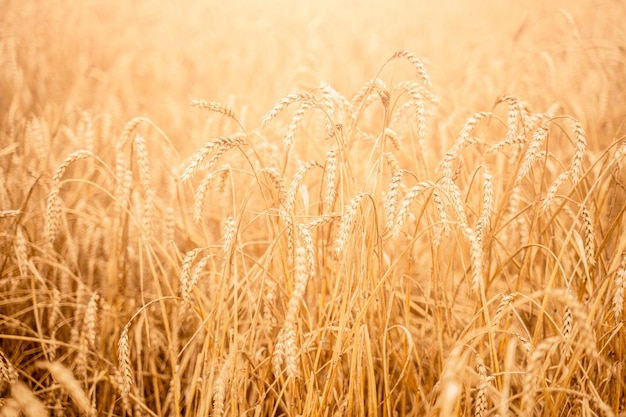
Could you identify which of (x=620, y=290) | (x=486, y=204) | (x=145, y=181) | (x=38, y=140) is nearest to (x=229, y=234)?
(x=145, y=181)

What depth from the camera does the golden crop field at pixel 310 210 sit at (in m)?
1.02

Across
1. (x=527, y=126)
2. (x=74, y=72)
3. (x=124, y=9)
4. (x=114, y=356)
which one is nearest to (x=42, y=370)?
(x=114, y=356)

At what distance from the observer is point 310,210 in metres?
1.75

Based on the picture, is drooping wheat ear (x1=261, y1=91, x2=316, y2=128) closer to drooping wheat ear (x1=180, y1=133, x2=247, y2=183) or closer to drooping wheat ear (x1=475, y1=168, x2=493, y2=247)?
drooping wheat ear (x1=180, y1=133, x2=247, y2=183)

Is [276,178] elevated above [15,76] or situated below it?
below

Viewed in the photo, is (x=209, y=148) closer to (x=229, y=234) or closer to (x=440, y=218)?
(x=229, y=234)

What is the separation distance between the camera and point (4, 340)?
153 cm

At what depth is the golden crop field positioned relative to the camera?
40.3 inches

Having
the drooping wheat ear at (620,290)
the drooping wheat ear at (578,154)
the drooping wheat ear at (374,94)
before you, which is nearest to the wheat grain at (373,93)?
the drooping wheat ear at (374,94)

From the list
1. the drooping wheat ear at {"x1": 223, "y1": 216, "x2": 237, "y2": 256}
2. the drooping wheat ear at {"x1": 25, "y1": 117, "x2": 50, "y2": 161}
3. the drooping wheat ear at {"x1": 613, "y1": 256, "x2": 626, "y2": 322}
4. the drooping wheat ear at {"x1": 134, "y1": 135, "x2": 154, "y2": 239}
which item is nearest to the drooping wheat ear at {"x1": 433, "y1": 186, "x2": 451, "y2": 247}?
the drooping wheat ear at {"x1": 613, "y1": 256, "x2": 626, "y2": 322}

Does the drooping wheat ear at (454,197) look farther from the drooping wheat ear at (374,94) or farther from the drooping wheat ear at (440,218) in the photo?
the drooping wheat ear at (374,94)

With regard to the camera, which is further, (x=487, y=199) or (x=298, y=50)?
(x=298, y=50)

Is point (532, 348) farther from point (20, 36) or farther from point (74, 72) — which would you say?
point (20, 36)

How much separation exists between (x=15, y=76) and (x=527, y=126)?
267 cm
